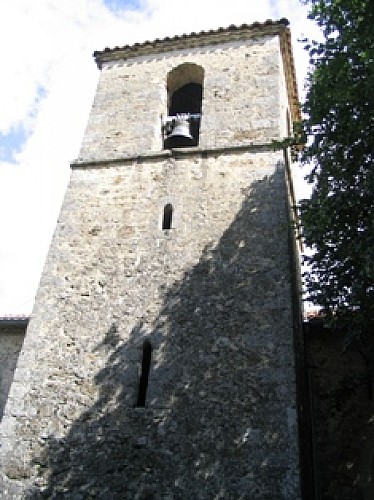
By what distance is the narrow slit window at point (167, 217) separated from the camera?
8.52 metres

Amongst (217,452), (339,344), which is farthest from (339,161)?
(217,452)

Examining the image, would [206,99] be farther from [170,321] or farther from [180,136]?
[170,321]

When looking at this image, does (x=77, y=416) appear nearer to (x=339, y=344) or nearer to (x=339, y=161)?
(x=339, y=344)

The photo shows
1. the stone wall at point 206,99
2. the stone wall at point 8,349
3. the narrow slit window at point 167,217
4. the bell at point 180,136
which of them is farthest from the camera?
the bell at point 180,136

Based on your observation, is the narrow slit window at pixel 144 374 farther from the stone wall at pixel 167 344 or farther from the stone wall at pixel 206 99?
the stone wall at pixel 206 99

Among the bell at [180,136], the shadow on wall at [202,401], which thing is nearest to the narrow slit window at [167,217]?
the shadow on wall at [202,401]

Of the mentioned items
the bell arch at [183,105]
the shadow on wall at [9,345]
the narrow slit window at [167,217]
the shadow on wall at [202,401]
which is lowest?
the shadow on wall at [202,401]

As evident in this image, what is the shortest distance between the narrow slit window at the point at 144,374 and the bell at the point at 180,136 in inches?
166

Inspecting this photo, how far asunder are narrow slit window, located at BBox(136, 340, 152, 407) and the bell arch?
4254 mm

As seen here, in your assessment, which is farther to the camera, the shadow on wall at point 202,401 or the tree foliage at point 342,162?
the tree foliage at point 342,162

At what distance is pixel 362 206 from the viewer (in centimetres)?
686

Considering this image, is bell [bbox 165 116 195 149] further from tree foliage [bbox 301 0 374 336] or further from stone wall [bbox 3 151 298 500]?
tree foliage [bbox 301 0 374 336]

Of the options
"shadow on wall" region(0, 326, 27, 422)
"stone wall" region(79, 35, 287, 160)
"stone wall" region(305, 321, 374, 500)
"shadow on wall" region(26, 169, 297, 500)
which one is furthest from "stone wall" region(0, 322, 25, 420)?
"stone wall" region(305, 321, 374, 500)

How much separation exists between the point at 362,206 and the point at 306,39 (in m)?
2.82
